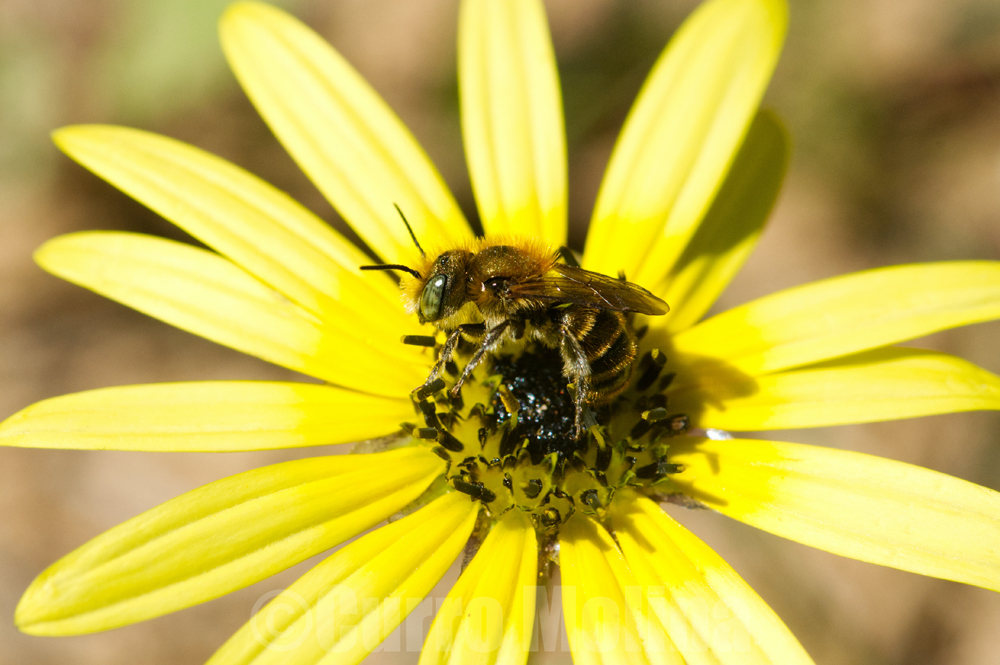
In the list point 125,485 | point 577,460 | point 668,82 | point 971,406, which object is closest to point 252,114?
point 125,485

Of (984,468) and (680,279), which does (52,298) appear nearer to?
(680,279)

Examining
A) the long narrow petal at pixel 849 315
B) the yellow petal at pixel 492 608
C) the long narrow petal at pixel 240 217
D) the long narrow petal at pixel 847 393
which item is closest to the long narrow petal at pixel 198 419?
the long narrow petal at pixel 240 217

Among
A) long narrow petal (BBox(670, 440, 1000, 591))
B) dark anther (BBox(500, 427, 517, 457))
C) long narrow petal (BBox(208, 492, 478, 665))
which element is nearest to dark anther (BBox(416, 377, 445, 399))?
dark anther (BBox(500, 427, 517, 457))

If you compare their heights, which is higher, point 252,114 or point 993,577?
point 252,114

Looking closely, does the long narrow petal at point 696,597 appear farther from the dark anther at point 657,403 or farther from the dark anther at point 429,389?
the dark anther at point 429,389

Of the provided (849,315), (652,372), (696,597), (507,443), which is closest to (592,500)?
(507,443)

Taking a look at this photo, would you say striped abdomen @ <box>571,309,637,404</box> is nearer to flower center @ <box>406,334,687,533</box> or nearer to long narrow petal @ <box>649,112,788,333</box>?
flower center @ <box>406,334,687,533</box>
